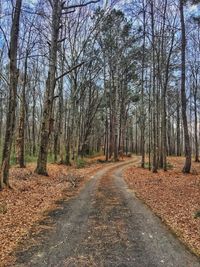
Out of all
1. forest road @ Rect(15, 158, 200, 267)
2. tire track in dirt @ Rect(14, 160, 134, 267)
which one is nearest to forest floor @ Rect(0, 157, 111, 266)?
tire track in dirt @ Rect(14, 160, 134, 267)

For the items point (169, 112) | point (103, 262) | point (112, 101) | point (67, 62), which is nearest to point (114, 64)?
point (112, 101)

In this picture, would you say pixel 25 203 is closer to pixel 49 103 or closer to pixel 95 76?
pixel 49 103

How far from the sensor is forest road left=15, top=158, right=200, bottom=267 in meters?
5.11

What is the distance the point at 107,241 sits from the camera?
20.0 ft

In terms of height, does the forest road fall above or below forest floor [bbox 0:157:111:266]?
below

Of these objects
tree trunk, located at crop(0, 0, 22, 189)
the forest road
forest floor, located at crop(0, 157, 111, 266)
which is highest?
tree trunk, located at crop(0, 0, 22, 189)

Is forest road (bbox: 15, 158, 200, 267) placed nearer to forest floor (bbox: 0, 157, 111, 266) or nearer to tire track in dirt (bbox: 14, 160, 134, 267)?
tire track in dirt (bbox: 14, 160, 134, 267)

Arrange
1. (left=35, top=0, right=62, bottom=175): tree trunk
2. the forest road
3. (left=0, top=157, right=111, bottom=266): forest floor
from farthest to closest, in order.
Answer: (left=35, top=0, right=62, bottom=175): tree trunk < (left=0, top=157, right=111, bottom=266): forest floor < the forest road

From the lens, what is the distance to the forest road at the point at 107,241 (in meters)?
5.11

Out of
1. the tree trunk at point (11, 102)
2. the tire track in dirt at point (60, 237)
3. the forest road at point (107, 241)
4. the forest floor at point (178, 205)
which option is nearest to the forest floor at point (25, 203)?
the tire track in dirt at point (60, 237)

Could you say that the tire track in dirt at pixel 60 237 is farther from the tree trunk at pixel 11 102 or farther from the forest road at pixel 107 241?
the tree trunk at pixel 11 102

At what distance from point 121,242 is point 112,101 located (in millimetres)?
30121

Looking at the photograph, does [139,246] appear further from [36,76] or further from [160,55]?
[36,76]

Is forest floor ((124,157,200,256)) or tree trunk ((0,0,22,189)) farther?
tree trunk ((0,0,22,189))
